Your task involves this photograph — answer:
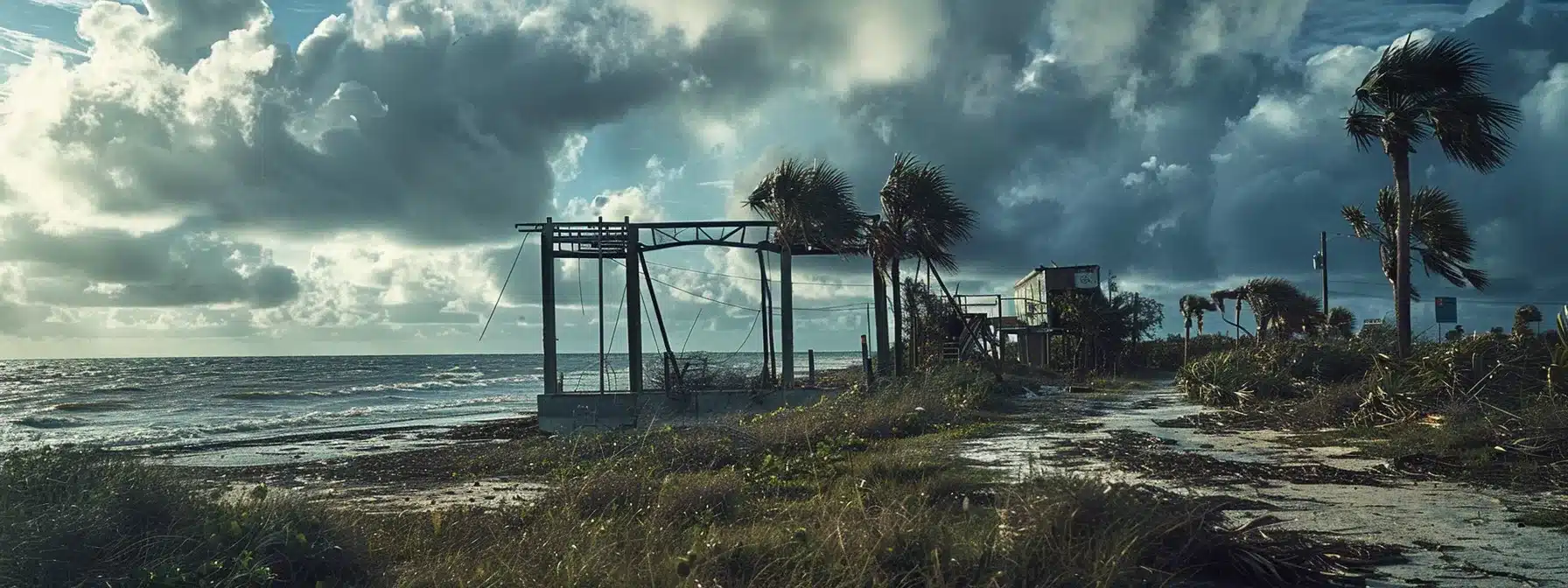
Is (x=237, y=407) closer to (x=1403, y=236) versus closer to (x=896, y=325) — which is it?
(x=896, y=325)

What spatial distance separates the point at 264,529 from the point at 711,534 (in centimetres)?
251

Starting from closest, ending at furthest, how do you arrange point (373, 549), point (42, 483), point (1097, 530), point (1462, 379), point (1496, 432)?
point (1097, 530), point (42, 483), point (373, 549), point (1496, 432), point (1462, 379)

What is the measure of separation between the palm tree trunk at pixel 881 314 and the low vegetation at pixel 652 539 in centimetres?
1476

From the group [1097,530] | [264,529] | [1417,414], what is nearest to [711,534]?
[1097,530]

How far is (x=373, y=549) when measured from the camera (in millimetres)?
6676

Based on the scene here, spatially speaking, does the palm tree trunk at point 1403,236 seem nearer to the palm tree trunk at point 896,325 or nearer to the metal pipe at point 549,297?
the palm tree trunk at point 896,325

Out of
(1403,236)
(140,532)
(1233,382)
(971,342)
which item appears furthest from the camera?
(971,342)

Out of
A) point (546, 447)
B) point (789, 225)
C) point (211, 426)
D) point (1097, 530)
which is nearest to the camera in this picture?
point (1097, 530)

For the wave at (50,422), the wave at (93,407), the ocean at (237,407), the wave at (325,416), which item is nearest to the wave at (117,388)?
the ocean at (237,407)

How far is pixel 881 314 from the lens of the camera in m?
A: 23.2

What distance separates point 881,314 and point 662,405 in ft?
17.1

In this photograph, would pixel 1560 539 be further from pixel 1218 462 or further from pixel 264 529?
pixel 264 529

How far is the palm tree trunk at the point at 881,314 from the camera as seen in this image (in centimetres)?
2292

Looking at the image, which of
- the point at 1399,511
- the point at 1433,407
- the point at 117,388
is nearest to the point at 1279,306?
the point at 1433,407
